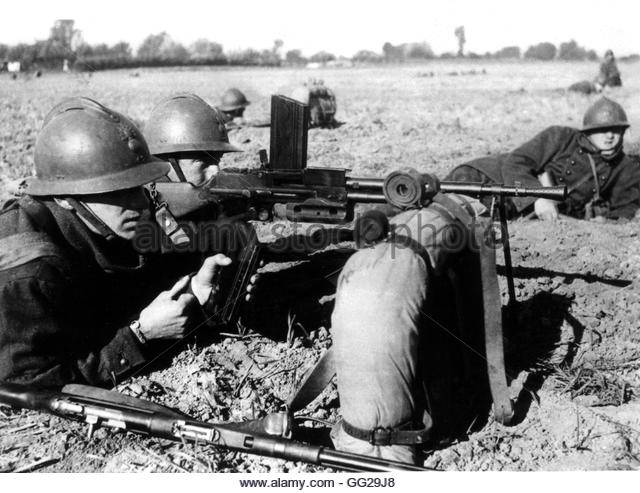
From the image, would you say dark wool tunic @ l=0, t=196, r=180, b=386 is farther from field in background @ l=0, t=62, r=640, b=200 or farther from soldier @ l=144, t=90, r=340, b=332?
field in background @ l=0, t=62, r=640, b=200

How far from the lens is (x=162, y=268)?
12.9 ft

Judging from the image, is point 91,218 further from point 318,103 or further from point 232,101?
point 232,101

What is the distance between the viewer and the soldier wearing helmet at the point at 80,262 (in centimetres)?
290

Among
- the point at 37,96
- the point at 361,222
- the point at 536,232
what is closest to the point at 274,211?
the point at 361,222

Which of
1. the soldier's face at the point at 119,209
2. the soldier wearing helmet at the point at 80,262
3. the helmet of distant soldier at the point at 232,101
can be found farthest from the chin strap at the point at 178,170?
the helmet of distant soldier at the point at 232,101

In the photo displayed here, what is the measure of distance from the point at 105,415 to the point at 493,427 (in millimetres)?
1878

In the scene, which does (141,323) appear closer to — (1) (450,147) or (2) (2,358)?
(2) (2,358)

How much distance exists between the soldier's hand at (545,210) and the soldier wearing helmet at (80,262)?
429 centimetres

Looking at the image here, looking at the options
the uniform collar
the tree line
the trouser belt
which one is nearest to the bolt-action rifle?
the trouser belt

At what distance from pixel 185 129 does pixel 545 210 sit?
391 centimetres

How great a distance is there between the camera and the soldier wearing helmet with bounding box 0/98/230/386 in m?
2.90

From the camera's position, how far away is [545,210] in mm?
6508

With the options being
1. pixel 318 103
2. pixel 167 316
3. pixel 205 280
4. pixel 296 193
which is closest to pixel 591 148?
pixel 296 193

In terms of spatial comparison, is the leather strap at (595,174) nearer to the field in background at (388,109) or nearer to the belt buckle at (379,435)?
the field in background at (388,109)
